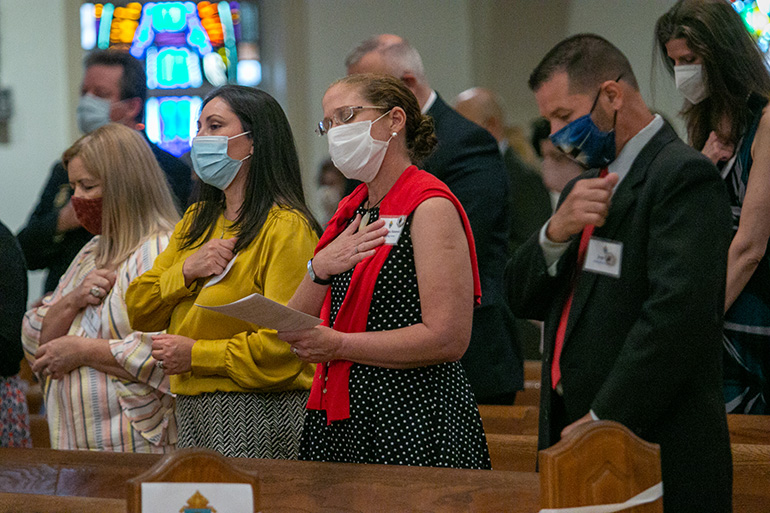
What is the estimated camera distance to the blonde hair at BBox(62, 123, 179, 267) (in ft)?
10.2

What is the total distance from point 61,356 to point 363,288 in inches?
47.4

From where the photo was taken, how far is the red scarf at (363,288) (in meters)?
2.26

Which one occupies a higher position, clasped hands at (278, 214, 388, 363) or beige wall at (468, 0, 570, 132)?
beige wall at (468, 0, 570, 132)

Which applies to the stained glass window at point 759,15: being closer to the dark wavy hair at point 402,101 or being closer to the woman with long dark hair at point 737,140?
the woman with long dark hair at point 737,140

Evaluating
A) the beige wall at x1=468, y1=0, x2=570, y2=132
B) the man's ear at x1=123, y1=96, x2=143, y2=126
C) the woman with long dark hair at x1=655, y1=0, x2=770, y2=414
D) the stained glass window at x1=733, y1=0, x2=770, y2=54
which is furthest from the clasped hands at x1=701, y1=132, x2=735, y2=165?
the beige wall at x1=468, y1=0, x2=570, y2=132

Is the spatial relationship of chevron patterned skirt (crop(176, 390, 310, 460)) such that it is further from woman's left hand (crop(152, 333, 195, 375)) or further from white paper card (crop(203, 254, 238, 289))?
white paper card (crop(203, 254, 238, 289))

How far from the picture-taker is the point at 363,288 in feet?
7.47

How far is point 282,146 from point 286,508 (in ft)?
3.88

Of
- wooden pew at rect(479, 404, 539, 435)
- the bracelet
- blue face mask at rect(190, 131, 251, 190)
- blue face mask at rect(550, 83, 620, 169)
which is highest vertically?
blue face mask at rect(550, 83, 620, 169)

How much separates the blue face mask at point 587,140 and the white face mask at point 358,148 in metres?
0.52

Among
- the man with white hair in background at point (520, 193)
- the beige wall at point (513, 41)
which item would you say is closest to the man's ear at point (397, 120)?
the man with white hair in background at point (520, 193)

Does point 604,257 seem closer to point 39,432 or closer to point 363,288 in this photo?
point 363,288

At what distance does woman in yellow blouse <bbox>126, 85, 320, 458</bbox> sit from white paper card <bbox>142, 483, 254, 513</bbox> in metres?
1.06

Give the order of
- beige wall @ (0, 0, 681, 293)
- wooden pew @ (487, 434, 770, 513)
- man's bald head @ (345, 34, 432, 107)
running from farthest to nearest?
beige wall @ (0, 0, 681, 293) → man's bald head @ (345, 34, 432, 107) → wooden pew @ (487, 434, 770, 513)
